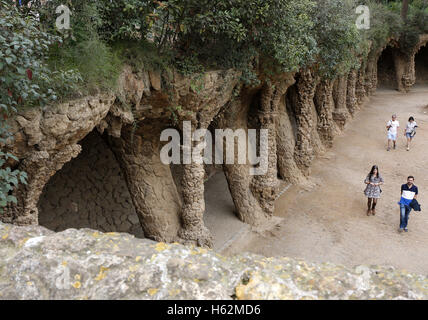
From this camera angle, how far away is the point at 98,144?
8.59 meters

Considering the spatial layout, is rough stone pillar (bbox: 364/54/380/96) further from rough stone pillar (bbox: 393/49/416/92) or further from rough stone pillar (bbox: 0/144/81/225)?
rough stone pillar (bbox: 0/144/81/225)

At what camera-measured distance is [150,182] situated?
7.58 m

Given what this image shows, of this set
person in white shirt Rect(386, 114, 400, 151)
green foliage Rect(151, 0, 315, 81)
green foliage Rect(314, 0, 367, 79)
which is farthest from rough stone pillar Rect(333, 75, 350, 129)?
green foliage Rect(151, 0, 315, 81)

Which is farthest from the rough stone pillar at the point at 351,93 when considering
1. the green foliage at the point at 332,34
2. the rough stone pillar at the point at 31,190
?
the rough stone pillar at the point at 31,190

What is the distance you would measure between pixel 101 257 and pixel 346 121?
54.7 ft

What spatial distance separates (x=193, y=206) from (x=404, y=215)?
196 inches

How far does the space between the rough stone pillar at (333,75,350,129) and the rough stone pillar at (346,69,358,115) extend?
119 cm

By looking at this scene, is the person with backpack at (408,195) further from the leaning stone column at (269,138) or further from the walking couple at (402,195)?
the leaning stone column at (269,138)

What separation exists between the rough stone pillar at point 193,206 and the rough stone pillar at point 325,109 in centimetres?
760

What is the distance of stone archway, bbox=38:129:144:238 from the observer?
784 cm

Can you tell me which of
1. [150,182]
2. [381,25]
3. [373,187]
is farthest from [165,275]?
[381,25]

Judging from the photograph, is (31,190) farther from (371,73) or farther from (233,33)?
(371,73)

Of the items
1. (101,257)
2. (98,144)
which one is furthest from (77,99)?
(98,144)
